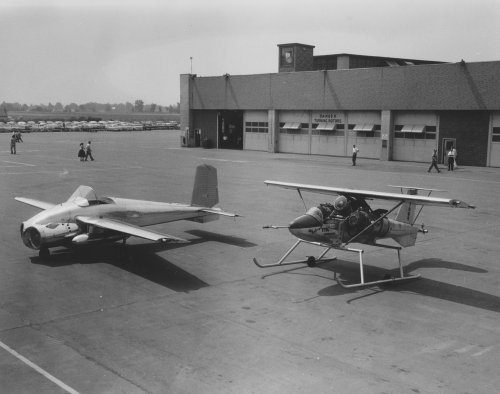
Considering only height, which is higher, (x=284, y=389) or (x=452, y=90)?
(x=452, y=90)

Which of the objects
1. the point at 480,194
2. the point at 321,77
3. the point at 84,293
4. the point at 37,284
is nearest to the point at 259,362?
the point at 84,293

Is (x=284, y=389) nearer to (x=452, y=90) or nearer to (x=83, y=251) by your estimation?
(x=83, y=251)

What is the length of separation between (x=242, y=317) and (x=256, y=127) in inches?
2276

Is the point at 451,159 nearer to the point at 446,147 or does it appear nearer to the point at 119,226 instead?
the point at 446,147

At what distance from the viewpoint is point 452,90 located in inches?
1934

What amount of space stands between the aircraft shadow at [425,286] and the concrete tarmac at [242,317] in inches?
2.0

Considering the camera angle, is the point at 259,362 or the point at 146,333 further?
the point at 146,333

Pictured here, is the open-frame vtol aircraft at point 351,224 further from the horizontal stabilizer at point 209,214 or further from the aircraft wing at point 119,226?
the horizontal stabilizer at point 209,214

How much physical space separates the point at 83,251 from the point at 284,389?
34.6ft

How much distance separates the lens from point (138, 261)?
53.7 feet

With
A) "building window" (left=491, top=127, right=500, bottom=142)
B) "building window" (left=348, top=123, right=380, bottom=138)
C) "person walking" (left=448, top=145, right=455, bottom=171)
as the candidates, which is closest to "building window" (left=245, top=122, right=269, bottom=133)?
"building window" (left=348, top=123, right=380, bottom=138)

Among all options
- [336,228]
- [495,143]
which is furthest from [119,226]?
[495,143]

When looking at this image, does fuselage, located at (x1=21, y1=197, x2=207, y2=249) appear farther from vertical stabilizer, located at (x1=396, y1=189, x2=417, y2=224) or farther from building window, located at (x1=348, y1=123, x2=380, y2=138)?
building window, located at (x1=348, y1=123, x2=380, y2=138)

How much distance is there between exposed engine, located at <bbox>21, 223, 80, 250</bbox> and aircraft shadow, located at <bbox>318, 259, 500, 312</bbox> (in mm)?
7382
